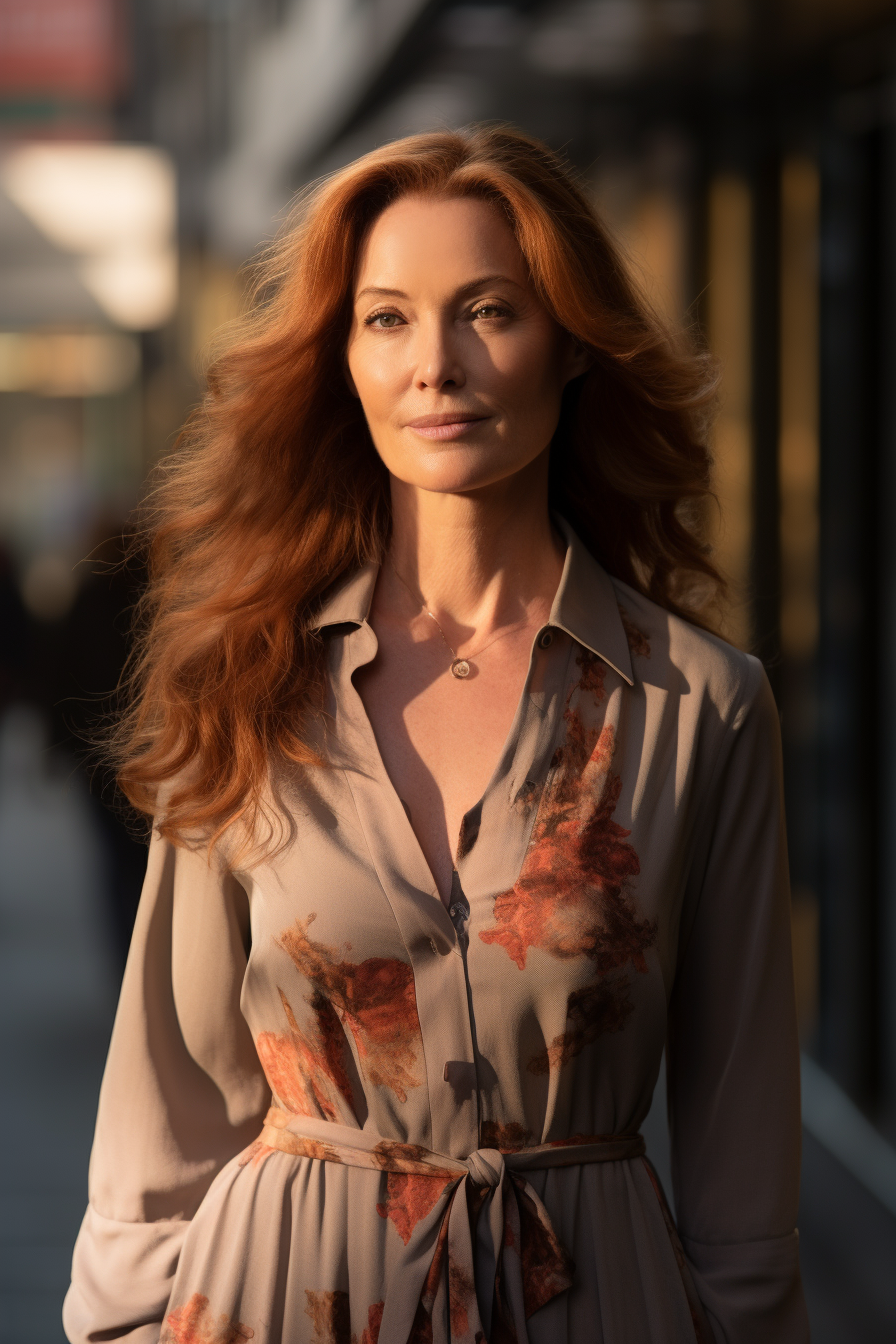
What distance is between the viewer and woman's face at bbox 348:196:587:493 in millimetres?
1444

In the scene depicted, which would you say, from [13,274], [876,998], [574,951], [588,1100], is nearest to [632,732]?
[574,951]

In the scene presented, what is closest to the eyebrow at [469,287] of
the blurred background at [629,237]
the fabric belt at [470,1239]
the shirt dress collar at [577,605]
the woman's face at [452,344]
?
the woman's face at [452,344]

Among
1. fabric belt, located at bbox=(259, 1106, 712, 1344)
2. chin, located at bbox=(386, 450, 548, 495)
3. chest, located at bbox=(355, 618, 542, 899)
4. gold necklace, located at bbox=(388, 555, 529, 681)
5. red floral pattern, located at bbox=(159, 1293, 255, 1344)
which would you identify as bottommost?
red floral pattern, located at bbox=(159, 1293, 255, 1344)

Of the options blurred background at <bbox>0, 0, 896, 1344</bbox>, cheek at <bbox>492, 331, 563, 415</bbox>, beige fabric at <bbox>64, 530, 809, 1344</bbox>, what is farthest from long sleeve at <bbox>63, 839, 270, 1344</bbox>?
blurred background at <bbox>0, 0, 896, 1344</bbox>

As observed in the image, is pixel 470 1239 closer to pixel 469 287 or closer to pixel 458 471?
pixel 458 471

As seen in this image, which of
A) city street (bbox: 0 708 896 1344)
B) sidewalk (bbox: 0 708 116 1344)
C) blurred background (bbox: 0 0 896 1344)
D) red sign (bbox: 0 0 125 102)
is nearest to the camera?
city street (bbox: 0 708 896 1344)

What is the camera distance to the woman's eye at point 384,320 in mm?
1485

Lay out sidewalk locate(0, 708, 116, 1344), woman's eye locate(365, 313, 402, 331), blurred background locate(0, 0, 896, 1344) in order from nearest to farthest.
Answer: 1. woman's eye locate(365, 313, 402, 331)
2. sidewalk locate(0, 708, 116, 1344)
3. blurred background locate(0, 0, 896, 1344)

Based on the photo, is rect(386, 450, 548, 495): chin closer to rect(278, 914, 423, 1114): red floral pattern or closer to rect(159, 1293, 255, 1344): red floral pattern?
rect(278, 914, 423, 1114): red floral pattern

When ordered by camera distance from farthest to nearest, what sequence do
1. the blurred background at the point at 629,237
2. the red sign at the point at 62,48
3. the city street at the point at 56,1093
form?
1. the red sign at the point at 62,48
2. the blurred background at the point at 629,237
3. the city street at the point at 56,1093

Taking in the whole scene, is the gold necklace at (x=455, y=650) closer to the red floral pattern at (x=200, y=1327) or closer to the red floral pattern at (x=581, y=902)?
the red floral pattern at (x=581, y=902)

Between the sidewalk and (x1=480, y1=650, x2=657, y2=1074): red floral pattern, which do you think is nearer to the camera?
(x1=480, y1=650, x2=657, y2=1074): red floral pattern

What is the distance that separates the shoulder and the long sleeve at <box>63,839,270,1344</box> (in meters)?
0.50

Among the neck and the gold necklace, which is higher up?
the neck
